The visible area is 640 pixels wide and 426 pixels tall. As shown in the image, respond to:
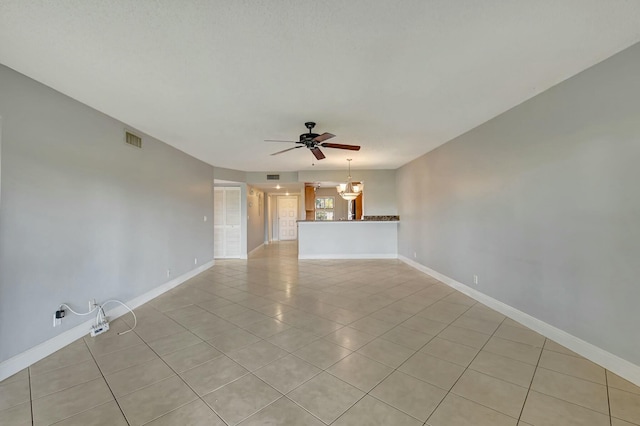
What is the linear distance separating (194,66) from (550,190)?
3.63 m

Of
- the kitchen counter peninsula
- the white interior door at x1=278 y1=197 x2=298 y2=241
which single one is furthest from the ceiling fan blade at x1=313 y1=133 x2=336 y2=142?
the white interior door at x1=278 y1=197 x2=298 y2=241

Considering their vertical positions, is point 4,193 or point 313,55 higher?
point 313,55

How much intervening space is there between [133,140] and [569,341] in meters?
5.66

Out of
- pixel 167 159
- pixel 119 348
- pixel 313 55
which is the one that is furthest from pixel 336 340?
pixel 167 159

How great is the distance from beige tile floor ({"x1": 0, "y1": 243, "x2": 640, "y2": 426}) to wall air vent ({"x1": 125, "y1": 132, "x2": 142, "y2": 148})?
234 centimetres

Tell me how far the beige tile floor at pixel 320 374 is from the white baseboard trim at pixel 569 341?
0.08 meters

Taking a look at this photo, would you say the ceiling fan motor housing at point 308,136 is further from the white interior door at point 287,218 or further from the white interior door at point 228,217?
the white interior door at point 287,218

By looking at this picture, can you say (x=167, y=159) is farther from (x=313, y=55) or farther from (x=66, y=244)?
(x=313, y=55)

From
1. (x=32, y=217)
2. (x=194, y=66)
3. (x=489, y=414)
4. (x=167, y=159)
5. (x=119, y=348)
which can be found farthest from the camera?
(x=167, y=159)

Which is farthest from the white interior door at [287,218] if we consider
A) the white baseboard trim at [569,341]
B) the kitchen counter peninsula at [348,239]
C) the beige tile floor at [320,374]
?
the white baseboard trim at [569,341]

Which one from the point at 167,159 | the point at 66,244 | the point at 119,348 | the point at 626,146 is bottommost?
the point at 119,348

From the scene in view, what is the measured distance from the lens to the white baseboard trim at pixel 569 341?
6.57ft

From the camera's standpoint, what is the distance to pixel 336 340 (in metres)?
Result: 2.66

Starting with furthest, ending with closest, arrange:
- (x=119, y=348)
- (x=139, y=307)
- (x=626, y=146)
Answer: (x=139, y=307) → (x=119, y=348) → (x=626, y=146)
